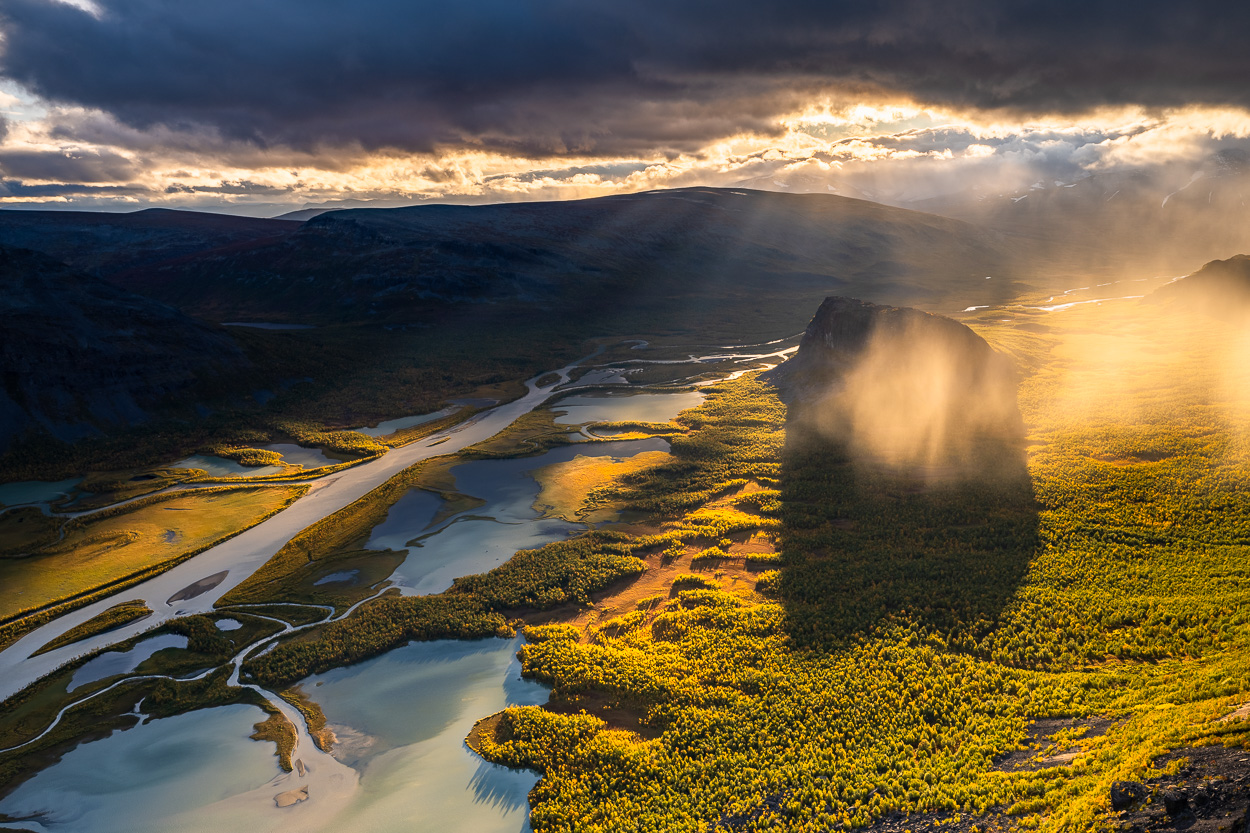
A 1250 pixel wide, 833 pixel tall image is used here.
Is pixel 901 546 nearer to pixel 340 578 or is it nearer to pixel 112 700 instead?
pixel 340 578

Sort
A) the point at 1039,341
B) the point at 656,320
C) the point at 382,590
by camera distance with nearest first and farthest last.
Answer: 1. the point at 382,590
2. the point at 1039,341
3. the point at 656,320

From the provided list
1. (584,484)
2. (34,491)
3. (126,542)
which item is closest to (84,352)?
(34,491)

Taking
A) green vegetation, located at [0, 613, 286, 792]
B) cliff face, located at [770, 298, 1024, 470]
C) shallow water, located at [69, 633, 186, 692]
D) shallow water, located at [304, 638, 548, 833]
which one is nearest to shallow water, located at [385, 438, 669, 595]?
shallow water, located at [304, 638, 548, 833]

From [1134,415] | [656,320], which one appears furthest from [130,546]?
[656,320]

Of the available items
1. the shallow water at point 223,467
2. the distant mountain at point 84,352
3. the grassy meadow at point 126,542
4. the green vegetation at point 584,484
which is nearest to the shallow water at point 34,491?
the grassy meadow at point 126,542

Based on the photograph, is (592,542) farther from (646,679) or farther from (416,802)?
(416,802)

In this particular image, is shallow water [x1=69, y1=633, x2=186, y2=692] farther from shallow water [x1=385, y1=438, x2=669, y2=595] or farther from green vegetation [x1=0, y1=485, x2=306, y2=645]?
shallow water [x1=385, y1=438, x2=669, y2=595]
